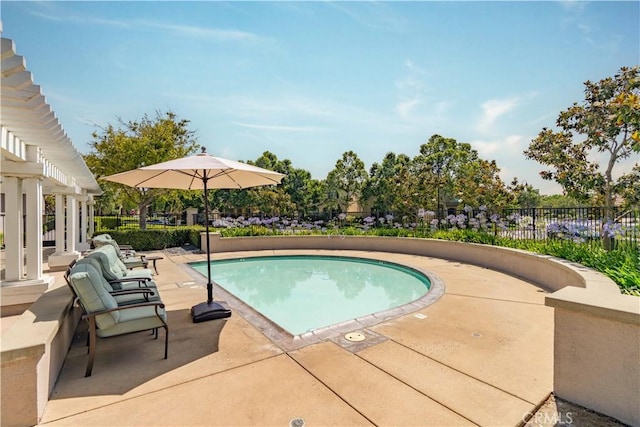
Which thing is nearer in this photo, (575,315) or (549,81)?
(575,315)

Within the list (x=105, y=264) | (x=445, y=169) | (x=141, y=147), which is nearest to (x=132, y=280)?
(x=105, y=264)

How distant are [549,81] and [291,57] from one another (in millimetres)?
6983

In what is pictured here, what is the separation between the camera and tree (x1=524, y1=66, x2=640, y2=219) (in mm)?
8430

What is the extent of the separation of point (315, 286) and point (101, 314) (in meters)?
5.96

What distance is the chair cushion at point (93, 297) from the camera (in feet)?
10.2

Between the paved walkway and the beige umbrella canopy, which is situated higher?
the beige umbrella canopy

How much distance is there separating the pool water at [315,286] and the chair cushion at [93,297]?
2.72 metres

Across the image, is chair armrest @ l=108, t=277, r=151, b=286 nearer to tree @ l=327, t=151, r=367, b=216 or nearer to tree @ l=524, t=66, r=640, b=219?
tree @ l=524, t=66, r=640, b=219

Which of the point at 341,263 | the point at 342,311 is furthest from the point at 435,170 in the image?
the point at 342,311

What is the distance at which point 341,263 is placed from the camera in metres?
11.2

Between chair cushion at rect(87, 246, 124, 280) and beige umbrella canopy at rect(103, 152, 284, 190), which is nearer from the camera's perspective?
beige umbrella canopy at rect(103, 152, 284, 190)

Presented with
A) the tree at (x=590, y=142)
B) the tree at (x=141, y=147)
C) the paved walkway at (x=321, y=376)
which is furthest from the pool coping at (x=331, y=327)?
the tree at (x=141, y=147)

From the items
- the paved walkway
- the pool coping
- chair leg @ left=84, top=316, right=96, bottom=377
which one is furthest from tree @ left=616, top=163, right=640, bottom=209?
chair leg @ left=84, top=316, right=96, bottom=377

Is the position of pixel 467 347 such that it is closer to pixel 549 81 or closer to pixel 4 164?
pixel 4 164
